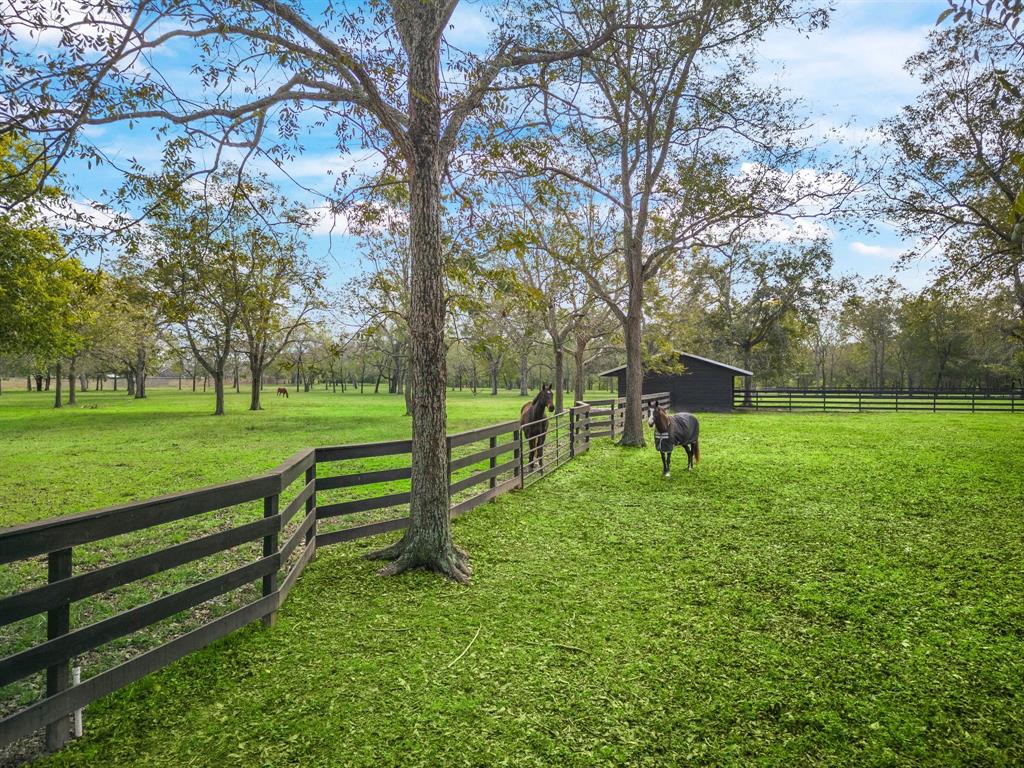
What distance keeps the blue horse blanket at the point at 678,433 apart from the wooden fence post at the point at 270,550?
26.3ft

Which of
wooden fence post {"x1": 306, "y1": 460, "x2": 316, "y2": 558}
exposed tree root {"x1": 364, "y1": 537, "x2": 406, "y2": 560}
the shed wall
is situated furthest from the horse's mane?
the shed wall

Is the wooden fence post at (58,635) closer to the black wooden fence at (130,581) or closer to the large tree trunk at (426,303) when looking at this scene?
the black wooden fence at (130,581)

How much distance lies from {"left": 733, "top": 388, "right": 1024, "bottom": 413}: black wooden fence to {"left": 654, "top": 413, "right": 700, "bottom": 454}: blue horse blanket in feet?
74.4

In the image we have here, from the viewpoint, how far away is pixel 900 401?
32438 millimetres

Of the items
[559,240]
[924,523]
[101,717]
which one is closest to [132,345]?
[559,240]

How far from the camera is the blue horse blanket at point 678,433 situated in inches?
420

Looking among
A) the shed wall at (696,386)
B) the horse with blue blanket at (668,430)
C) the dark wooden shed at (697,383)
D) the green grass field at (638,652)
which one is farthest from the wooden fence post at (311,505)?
the shed wall at (696,386)

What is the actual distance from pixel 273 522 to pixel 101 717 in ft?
4.86

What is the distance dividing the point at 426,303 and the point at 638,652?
147 inches

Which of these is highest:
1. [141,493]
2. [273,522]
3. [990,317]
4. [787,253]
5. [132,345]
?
[787,253]

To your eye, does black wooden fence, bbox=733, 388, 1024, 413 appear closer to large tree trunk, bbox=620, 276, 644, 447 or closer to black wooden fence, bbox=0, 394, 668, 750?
large tree trunk, bbox=620, 276, 644, 447

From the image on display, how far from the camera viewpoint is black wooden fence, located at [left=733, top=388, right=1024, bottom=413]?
97.6 feet

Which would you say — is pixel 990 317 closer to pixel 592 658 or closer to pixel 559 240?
pixel 559 240

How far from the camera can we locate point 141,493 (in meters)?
9.77
